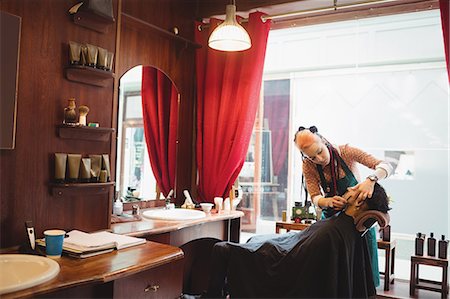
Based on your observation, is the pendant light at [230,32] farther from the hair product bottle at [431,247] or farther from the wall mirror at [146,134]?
the hair product bottle at [431,247]

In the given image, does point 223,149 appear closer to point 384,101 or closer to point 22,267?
point 384,101

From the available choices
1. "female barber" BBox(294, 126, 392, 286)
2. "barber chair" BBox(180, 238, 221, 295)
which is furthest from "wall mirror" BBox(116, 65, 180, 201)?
"female barber" BBox(294, 126, 392, 286)

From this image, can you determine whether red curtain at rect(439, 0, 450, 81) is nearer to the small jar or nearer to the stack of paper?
the stack of paper

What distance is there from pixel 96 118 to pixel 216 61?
140 cm

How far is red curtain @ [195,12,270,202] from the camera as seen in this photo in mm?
3127

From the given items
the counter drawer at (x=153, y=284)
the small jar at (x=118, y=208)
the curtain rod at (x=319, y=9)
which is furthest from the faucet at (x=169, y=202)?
the curtain rod at (x=319, y=9)

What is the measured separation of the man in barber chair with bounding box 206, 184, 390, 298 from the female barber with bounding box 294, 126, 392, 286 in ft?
0.53

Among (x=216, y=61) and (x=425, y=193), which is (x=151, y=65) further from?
(x=425, y=193)

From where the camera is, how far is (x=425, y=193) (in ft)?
10.1

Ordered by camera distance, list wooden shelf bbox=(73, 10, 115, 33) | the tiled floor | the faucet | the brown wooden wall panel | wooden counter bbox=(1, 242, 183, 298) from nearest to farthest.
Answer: wooden counter bbox=(1, 242, 183, 298)
the brown wooden wall panel
wooden shelf bbox=(73, 10, 115, 33)
the tiled floor
the faucet

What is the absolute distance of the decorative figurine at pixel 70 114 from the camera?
1965 millimetres

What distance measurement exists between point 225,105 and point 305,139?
1.19 metres

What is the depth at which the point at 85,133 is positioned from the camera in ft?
6.81

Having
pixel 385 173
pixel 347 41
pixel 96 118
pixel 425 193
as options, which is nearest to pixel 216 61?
pixel 347 41
